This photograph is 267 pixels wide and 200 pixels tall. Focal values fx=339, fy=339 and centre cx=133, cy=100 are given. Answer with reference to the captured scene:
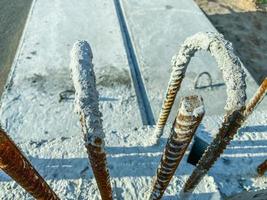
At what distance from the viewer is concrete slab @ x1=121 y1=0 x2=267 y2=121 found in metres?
3.74

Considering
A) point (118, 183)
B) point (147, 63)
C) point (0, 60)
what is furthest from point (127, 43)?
point (118, 183)

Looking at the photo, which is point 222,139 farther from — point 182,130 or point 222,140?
point 182,130

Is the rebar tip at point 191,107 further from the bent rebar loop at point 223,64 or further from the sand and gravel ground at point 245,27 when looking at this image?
the sand and gravel ground at point 245,27

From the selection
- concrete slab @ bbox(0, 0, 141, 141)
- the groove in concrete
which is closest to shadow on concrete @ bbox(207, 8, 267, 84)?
the groove in concrete

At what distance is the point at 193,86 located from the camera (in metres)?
3.82

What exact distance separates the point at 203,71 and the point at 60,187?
2.45 meters

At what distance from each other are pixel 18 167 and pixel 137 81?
288 cm

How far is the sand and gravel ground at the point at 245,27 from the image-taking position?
19.7ft

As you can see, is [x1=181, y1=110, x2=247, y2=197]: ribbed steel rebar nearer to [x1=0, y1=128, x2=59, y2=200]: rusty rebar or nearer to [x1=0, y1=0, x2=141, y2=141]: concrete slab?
[x1=0, y1=128, x2=59, y2=200]: rusty rebar

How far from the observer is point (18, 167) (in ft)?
3.38

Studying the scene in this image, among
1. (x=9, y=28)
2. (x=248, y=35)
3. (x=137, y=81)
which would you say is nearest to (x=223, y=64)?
(x=137, y=81)

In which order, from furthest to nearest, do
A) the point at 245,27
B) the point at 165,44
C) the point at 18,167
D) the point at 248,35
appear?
the point at 245,27, the point at 248,35, the point at 165,44, the point at 18,167

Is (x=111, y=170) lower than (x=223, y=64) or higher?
lower

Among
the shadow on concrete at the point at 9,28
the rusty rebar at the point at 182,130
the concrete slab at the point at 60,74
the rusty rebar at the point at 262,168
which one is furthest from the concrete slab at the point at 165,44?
the rusty rebar at the point at 182,130
